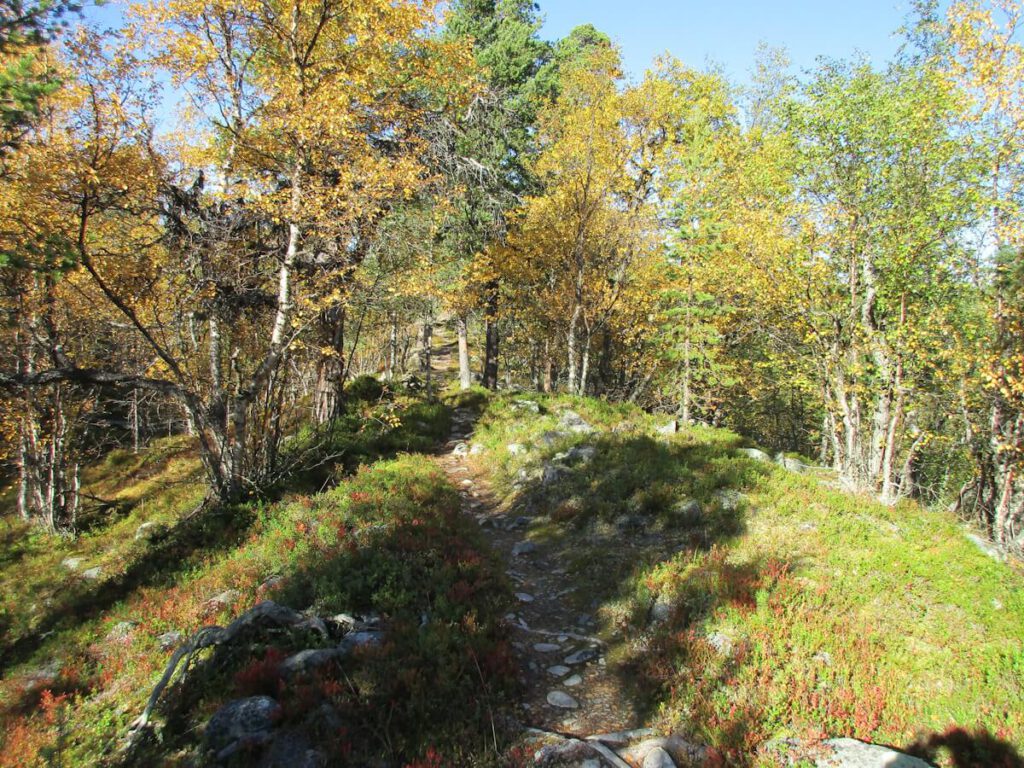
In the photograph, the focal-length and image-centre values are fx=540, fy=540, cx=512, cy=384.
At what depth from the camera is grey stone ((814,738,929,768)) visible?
4.82 metres

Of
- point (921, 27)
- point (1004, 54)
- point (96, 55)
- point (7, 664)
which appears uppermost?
point (921, 27)

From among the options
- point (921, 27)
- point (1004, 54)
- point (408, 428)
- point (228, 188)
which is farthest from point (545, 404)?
point (921, 27)

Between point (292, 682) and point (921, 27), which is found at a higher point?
point (921, 27)

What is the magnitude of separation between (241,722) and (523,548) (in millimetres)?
5965

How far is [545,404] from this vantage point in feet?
67.3

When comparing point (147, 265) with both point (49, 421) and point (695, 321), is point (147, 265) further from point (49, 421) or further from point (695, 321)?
point (695, 321)

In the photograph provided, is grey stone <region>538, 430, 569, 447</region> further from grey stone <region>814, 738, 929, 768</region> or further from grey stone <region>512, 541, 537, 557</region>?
grey stone <region>814, 738, 929, 768</region>

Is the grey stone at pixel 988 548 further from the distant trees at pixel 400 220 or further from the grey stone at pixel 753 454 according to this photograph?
the grey stone at pixel 753 454

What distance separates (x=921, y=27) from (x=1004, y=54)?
10510mm

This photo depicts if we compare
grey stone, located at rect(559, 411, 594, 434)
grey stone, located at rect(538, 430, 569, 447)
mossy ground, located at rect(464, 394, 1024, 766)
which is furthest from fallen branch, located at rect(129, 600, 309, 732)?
grey stone, located at rect(559, 411, 594, 434)

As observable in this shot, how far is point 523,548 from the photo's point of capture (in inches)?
412

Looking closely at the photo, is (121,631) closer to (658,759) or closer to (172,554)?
(172,554)

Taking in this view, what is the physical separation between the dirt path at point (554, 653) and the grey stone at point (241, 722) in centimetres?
263

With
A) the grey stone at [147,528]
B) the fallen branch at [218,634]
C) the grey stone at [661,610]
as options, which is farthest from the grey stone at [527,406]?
the fallen branch at [218,634]
